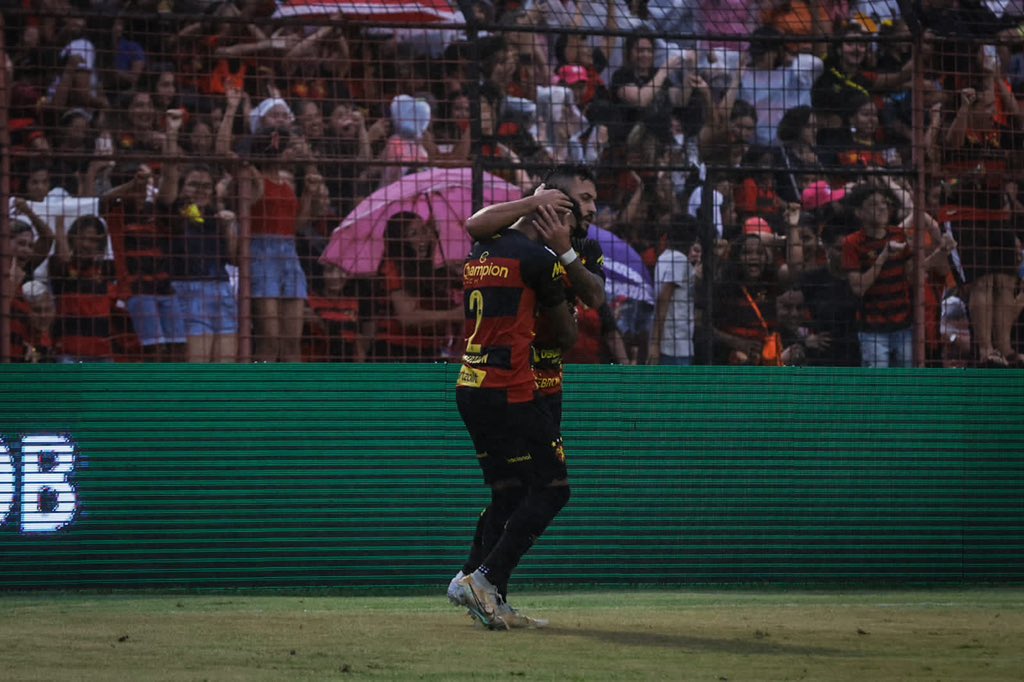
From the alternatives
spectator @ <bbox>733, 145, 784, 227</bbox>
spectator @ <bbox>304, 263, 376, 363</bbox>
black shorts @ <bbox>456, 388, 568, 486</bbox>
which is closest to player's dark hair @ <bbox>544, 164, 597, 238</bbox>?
black shorts @ <bbox>456, 388, 568, 486</bbox>

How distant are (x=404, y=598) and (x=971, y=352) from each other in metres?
5.24

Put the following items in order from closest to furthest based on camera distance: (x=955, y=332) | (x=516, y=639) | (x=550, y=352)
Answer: (x=516, y=639) → (x=550, y=352) → (x=955, y=332)

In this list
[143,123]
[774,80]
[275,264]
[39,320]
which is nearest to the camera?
[39,320]

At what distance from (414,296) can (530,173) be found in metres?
1.48

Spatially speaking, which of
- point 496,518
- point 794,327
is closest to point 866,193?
point 794,327

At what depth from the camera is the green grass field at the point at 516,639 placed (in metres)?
5.93

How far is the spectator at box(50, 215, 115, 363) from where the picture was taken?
36.9 feet

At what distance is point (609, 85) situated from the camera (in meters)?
13.3

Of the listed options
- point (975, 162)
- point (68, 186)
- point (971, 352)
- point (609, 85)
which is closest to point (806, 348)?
point (971, 352)

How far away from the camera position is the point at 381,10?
38.7 feet

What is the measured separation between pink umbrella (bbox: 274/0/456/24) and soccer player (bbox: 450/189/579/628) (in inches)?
187

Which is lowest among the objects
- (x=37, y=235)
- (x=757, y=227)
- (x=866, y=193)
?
(x=37, y=235)

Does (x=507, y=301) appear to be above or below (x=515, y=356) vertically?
above

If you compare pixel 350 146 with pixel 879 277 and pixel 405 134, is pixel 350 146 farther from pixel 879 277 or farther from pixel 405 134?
pixel 879 277
